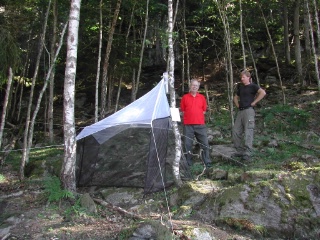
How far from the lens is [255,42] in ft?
53.4

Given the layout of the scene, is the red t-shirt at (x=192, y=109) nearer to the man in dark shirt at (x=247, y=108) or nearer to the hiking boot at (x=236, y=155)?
the man in dark shirt at (x=247, y=108)

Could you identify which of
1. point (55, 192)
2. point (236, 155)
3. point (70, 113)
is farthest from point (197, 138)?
point (55, 192)

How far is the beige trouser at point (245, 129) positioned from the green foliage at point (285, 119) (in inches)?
124

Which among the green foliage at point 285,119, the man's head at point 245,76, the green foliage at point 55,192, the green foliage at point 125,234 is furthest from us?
the green foliage at point 285,119

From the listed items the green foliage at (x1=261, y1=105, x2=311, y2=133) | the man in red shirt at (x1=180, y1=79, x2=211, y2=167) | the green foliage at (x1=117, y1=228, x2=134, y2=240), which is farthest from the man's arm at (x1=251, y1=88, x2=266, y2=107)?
the green foliage at (x1=117, y1=228, x2=134, y2=240)

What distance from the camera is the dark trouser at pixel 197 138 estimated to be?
20.1ft

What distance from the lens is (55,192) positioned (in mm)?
5035

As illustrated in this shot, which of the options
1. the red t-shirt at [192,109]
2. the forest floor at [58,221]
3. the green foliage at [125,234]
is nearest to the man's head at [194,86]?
the red t-shirt at [192,109]

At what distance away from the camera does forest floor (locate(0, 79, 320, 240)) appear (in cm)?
413

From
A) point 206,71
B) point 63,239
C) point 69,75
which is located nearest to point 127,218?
point 63,239

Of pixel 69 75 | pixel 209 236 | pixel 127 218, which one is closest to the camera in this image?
pixel 209 236

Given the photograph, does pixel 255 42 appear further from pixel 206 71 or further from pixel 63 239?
pixel 63 239

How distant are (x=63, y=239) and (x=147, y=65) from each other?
13.5 metres

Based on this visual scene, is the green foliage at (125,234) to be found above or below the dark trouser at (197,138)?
below
